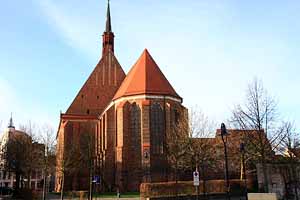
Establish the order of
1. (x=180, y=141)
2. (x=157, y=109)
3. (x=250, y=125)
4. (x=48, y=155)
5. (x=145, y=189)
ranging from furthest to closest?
1. (x=157, y=109)
2. (x=48, y=155)
3. (x=180, y=141)
4. (x=250, y=125)
5. (x=145, y=189)

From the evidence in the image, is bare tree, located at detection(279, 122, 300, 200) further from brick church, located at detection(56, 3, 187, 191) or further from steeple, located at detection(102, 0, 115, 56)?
steeple, located at detection(102, 0, 115, 56)

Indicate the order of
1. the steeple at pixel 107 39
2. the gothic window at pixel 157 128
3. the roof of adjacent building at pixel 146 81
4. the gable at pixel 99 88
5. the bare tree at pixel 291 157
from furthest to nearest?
the steeple at pixel 107 39 < the gable at pixel 99 88 < the roof of adjacent building at pixel 146 81 < the gothic window at pixel 157 128 < the bare tree at pixel 291 157

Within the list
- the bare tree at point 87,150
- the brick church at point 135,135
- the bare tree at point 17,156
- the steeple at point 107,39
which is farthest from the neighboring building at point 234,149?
the steeple at point 107,39

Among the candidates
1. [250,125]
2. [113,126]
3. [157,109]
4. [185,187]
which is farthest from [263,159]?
[113,126]

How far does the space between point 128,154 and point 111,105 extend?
350 inches

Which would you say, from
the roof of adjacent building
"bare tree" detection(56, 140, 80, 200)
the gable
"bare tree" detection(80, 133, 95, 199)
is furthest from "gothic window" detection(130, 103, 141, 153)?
the gable

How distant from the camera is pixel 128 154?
1816 inches

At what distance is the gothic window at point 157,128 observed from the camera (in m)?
45.6

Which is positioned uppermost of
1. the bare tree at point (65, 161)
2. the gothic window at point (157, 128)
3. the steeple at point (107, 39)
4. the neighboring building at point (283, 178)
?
the steeple at point (107, 39)

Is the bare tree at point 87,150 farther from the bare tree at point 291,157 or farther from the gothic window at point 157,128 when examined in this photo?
the bare tree at point 291,157

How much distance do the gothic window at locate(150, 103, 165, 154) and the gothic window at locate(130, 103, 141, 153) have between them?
170cm

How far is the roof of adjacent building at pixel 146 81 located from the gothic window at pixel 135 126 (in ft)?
7.18

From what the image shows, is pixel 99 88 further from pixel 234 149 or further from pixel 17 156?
pixel 234 149

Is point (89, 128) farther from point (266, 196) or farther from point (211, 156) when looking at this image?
point (266, 196)
